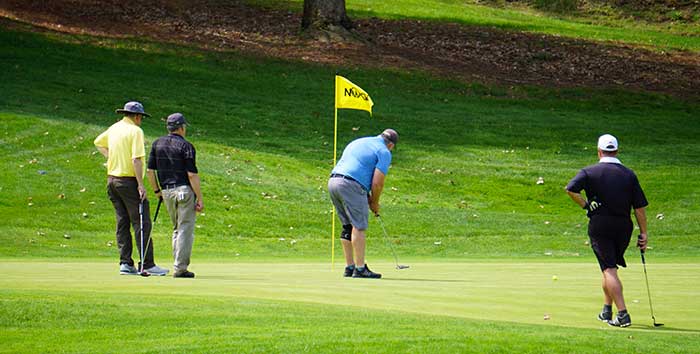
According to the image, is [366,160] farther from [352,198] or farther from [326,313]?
[326,313]

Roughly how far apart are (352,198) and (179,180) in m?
2.18

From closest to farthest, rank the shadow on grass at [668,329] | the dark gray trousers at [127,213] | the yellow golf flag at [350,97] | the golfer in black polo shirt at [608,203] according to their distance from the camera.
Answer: the shadow on grass at [668,329] → the golfer in black polo shirt at [608,203] → the dark gray trousers at [127,213] → the yellow golf flag at [350,97]

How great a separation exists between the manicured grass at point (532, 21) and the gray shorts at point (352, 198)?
3350 cm

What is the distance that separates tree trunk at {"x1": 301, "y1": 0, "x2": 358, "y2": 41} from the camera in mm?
41219

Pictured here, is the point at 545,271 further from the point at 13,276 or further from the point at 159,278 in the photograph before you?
the point at 13,276

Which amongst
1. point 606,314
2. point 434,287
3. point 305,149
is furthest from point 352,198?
point 305,149

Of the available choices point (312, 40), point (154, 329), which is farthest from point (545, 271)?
point (312, 40)

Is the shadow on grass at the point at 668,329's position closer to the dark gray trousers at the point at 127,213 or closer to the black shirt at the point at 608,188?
the black shirt at the point at 608,188

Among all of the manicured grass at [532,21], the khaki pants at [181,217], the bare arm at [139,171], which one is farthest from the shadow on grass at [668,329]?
the manicured grass at [532,21]

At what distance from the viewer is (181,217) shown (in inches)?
564

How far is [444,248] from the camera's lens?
2317 cm

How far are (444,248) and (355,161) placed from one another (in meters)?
8.53

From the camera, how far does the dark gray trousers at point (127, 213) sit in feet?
48.8

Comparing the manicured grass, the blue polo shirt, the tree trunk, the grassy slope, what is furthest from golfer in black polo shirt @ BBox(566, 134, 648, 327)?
the manicured grass
